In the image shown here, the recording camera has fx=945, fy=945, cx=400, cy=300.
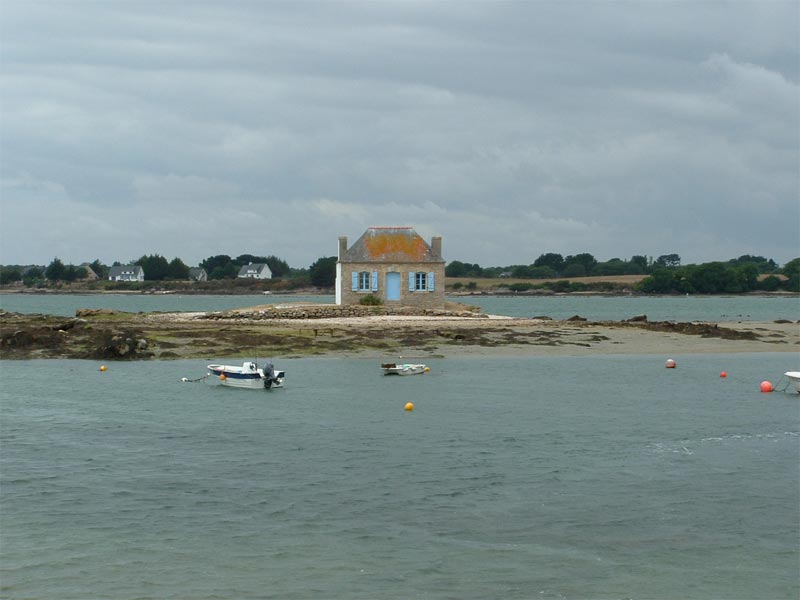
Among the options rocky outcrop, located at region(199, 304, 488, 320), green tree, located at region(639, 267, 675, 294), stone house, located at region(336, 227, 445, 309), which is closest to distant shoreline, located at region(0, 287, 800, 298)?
green tree, located at region(639, 267, 675, 294)

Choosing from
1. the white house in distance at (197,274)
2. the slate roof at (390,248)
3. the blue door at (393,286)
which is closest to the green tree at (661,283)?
the white house in distance at (197,274)

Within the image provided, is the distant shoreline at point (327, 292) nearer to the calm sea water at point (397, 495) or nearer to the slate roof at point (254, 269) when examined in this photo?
the slate roof at point (254, 269)

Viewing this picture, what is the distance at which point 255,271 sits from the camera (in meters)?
184

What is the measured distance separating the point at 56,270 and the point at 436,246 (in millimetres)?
141426

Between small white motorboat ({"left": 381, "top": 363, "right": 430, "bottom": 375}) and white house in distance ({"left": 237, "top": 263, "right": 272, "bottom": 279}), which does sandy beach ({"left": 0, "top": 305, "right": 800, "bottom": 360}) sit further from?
white house in distance ({"left": 237, "top": 263, "right": 272, "bottom": 279})

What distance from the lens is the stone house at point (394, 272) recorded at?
189 feet

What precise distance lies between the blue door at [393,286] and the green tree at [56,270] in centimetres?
14010

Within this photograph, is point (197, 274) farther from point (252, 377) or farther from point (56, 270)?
point (252, 377)

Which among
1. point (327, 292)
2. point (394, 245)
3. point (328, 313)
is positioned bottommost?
point (328, 313)

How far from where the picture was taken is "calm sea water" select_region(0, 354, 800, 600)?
1148 centimetres

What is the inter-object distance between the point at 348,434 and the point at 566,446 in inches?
190

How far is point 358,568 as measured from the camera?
11.8m

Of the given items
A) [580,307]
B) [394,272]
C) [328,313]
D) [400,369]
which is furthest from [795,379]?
[580,307]

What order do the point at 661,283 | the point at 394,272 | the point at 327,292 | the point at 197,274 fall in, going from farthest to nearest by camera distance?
the point at 197,274
the point at 661,283
the point at 327,292
the point at 394,272
